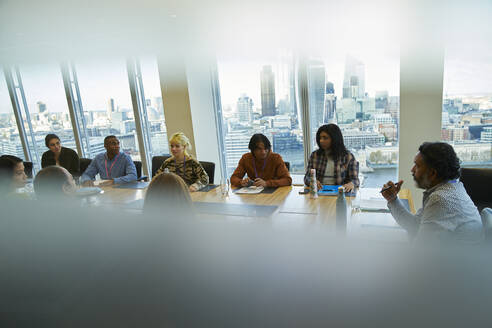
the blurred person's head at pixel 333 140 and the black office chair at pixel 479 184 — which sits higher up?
the blurred person's head at pixel 333 140

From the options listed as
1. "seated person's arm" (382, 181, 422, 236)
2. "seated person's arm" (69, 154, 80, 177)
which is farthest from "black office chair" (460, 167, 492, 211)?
"seated person's arm" (69, 154, 80, 177)

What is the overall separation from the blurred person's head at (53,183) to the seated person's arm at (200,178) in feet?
10.2

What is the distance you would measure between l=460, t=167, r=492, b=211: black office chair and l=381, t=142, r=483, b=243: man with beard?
4.01ft

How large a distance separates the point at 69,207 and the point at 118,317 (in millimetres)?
149

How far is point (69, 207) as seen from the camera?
1.19ft

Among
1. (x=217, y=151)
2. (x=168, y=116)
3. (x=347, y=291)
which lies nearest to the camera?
(x=347, y=291)

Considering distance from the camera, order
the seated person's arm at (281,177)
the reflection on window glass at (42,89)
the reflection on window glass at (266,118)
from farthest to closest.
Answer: the reflection on window glass at (266,118) < the seated person's arm at (281,177) < the reflection on window glass at (42,89)

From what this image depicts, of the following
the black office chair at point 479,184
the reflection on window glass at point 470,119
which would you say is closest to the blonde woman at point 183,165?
the black office chair at point 479,184

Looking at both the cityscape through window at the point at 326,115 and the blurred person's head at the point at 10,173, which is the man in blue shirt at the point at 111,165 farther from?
the blurred person's head at the point at 10,173

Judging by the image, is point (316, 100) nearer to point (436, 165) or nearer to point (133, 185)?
point (133, 185)

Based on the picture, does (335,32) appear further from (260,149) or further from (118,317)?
(260,149)

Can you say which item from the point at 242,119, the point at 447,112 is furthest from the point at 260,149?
the point at 447,112

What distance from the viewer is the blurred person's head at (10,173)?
434 millimetres

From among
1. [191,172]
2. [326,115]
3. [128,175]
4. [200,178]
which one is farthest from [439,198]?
[128,175]
